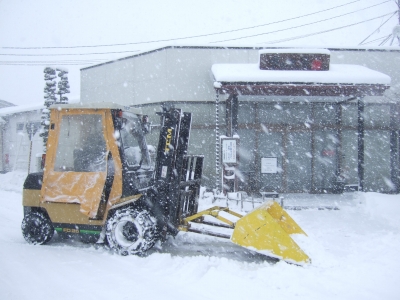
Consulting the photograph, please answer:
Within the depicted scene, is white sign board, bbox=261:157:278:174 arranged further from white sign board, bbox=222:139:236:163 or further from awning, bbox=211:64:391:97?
awning, bbox=211:64:391:97

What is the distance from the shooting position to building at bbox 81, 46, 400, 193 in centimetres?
1331

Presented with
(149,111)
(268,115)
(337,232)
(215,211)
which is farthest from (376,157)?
(215,211)

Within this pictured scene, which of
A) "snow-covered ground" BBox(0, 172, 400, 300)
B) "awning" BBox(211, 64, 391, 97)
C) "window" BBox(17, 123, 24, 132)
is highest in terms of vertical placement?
"awning" BBox(211, 64, 391, 97)

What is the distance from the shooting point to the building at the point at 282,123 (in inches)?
524

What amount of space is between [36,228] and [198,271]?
9.91ft

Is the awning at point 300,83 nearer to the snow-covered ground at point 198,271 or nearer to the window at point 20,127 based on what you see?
the snow-covered ground at point 198,271

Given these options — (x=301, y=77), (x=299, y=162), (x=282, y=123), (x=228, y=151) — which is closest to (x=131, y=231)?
(x=228, y=151)

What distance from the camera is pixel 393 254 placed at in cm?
528

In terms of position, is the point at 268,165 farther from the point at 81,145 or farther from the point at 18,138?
the point at 18,138


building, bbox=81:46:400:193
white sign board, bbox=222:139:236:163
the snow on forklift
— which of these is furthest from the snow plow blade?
building, bbox=81:46:400:193

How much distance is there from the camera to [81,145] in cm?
553

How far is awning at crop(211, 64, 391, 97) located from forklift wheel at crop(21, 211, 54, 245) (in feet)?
20.6

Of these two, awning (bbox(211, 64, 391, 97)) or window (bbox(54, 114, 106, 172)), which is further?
awning (bbox(211, 64, 391, 97))

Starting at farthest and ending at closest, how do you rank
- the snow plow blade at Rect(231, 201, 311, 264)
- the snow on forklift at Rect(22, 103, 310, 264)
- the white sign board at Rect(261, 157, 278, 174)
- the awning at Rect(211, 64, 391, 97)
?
the white sign board at Rect(261, 157, 278, 174) < the awning at Rect(211, 64, 391, 97) < the snow on forklift at Rect(22, 103, 310, 264) < the snow plow blade at Rect(231, 201, 311, 264)
